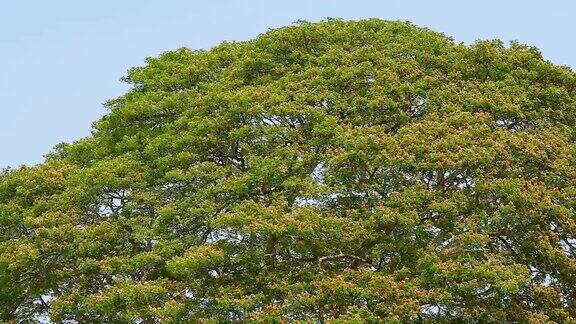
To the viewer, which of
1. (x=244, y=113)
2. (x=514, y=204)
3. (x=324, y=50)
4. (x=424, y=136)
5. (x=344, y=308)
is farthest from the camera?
(x=324, y=50)

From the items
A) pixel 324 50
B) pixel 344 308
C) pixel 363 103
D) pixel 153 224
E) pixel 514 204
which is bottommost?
pixel 344 308

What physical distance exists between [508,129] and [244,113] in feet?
19.2

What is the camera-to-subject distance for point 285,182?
17.9 metres

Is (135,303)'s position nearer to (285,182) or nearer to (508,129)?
(285,182)

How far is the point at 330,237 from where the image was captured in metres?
17.3

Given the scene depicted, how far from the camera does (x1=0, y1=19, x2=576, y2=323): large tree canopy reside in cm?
1656

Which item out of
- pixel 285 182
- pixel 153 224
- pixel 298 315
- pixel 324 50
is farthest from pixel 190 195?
pixel 324 50

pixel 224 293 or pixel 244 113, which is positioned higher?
pixel 244 113

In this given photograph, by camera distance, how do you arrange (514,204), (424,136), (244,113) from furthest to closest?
(244,113) → (424,136) → (514,204)

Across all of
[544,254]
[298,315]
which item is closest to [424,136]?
[544,254]

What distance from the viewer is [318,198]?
701 inches

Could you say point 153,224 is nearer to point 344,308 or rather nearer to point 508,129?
point 344,308

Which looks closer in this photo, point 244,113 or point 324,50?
point 244,113

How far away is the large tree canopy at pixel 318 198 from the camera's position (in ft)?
54.3
